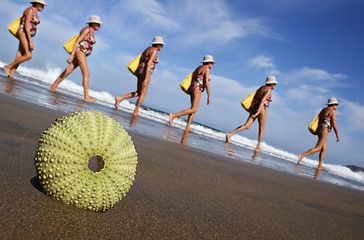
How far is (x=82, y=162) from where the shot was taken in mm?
1161

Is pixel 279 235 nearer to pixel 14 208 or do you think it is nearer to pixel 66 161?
pixel 66 161

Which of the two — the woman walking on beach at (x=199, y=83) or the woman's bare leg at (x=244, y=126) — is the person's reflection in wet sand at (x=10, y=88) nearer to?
the woman walking on beach at (x=199, y=83)

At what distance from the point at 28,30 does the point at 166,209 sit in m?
8.67

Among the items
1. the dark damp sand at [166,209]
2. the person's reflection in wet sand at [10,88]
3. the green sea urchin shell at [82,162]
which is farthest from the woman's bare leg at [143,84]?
the green sea urchin shell at [82,162]

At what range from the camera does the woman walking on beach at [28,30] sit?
807 cm

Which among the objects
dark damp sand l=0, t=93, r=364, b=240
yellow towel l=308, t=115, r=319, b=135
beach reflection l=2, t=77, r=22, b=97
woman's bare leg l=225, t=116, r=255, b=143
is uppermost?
yellow towel l=308, t=115, r=319, b=135

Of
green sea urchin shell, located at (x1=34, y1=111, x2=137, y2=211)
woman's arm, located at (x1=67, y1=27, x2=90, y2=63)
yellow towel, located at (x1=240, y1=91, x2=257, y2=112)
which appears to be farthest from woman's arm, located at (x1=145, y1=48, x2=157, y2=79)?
green sea urchin shell, located at (x1=34, y1=111, x2=137, y2=211)

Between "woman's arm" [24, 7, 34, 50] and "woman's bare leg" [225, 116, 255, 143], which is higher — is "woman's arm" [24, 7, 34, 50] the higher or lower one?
the higher one

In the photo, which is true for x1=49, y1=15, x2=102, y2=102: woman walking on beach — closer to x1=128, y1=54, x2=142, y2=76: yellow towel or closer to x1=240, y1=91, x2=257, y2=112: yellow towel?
x1=128, y1=54, x2=142, y2=76: yellow towel

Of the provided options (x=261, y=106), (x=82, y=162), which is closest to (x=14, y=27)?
(x=261, y=106)

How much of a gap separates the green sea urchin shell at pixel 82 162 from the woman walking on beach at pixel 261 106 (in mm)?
7989

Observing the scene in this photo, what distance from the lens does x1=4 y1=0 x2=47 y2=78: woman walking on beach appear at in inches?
318

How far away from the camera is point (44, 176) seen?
1.17 meters

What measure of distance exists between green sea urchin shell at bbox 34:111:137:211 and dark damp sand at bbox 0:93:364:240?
7 cm
